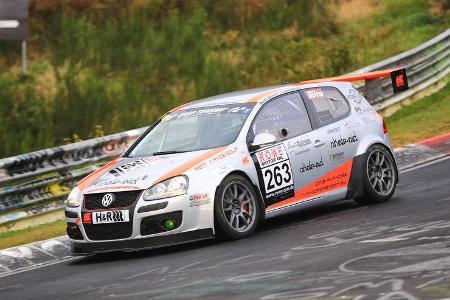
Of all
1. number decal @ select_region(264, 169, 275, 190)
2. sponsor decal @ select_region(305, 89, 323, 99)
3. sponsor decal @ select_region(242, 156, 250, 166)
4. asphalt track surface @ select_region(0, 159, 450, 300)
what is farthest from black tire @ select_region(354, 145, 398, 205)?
sponsor decal @ select_region(242, 156, 250, 166)

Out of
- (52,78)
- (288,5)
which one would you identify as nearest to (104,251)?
(52,78)

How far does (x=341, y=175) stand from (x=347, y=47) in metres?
13.8

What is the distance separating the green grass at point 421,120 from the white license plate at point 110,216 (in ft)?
26.7

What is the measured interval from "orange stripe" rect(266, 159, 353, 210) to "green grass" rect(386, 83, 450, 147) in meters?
5.59

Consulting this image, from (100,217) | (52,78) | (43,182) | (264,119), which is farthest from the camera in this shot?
(52,78)

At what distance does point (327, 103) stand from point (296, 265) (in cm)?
420

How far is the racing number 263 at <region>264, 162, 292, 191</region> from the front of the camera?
1139cm

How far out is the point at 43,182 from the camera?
596 inches

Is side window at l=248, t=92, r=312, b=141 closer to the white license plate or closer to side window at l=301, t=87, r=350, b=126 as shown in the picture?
side window at l=301, t=87, r=350, b=126

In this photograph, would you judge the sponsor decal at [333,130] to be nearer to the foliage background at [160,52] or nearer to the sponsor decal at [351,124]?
the sponsor decal at [351,124]

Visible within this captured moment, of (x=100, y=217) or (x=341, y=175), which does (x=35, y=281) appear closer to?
(x=100, y=217)

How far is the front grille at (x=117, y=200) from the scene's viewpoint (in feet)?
34.8

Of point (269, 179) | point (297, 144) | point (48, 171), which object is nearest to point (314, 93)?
point (297, 144)

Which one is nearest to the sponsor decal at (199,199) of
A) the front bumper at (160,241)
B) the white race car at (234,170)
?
the white race car at (234,170)
